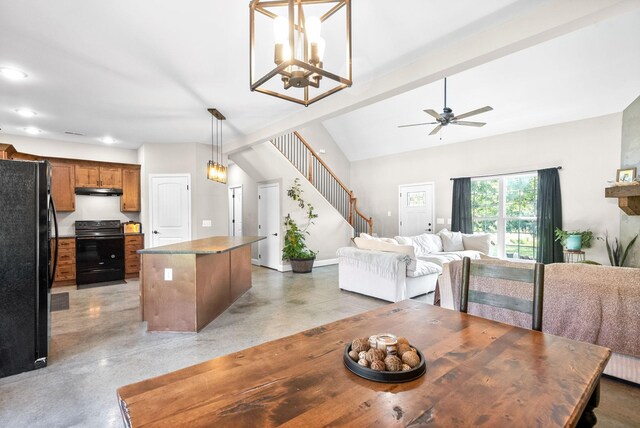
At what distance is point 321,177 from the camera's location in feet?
27.8

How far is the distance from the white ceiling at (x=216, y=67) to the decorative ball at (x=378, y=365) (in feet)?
8.13

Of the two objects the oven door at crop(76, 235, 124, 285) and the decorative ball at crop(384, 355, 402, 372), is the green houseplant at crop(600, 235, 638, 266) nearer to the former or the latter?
the decorative ball at crop(384, 355, 402, 372)

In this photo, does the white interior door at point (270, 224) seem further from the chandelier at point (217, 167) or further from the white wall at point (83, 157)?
the white wall at point (83, 157)

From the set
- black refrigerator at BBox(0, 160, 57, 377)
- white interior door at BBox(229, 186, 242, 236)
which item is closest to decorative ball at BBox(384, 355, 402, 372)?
black refrigerator at BBox(0, 160, 57, 377)

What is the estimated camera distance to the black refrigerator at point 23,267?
99.7 inches

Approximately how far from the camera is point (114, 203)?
657cm

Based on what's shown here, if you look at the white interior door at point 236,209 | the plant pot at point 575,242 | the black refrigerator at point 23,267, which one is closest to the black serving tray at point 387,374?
the black refrigerator at point 23,267

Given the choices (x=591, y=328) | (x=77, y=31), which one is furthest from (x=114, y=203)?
(x=591, y=328)

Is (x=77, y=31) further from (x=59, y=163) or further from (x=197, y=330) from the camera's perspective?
(x=59, y=163)

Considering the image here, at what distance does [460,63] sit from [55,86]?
4396 mm

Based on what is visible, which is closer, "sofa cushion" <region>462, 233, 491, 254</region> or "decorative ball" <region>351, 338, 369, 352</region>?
"decorative ball" <region>351, 338, 369, 352</region>

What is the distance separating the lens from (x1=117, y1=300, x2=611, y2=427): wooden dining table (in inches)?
33.3

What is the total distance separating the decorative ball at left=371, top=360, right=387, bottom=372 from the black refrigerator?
9.73 feet

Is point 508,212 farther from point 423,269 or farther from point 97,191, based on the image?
point 97,191
